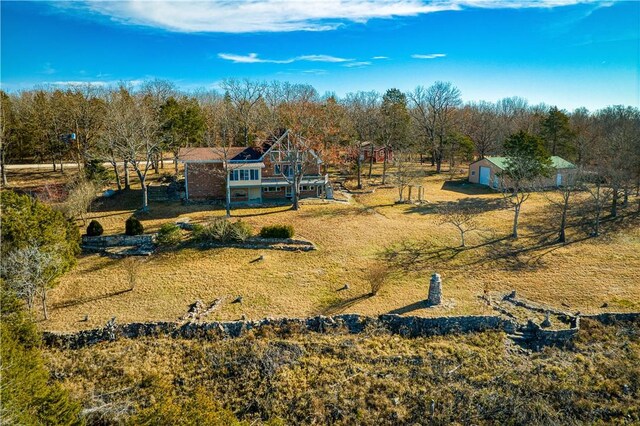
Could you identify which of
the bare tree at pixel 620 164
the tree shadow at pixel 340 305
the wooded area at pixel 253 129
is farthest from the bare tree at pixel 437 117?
the tree shadow at pixel 340 305

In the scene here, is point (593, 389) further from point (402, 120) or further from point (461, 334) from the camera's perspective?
point (402, 120)

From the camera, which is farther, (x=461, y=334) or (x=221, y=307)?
(x=221, y=307)

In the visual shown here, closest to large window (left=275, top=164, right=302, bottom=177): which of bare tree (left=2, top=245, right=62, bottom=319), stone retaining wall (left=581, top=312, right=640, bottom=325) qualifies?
bare tree (left=2, top=245, right=62, bottom=319)

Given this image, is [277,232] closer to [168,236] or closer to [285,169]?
[168,236]

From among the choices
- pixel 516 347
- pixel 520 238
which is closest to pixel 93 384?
pixel 516 347

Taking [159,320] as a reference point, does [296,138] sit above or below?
above
